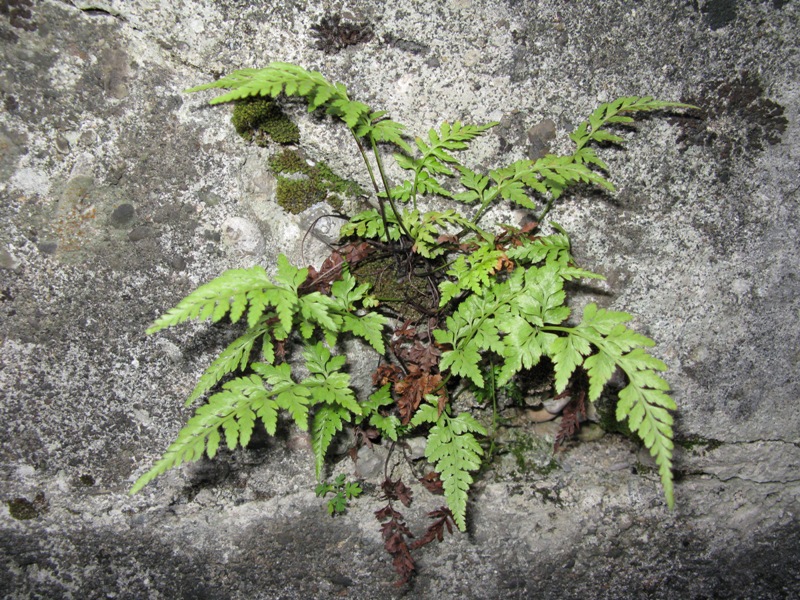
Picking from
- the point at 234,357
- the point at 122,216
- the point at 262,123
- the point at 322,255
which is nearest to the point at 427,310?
the point at 322,255

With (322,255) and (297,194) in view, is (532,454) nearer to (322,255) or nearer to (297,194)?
(322,255)

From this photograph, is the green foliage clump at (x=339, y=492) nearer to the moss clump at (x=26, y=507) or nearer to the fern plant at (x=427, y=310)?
the fern plant at (x=427, y=310)

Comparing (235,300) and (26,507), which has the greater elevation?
(235,300)

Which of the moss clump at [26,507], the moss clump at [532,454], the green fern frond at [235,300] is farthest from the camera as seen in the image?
the moss clump at [532,454]

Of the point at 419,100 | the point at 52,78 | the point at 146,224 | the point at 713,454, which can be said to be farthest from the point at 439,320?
the point at 52,78

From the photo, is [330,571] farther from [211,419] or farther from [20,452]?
[20,452]

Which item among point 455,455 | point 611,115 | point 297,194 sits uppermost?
point 611,115

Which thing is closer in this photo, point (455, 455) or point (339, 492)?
point (455, 455)

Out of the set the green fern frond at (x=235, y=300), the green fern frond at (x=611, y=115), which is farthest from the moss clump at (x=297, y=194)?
the green fern frond at (x=611, y=115)
